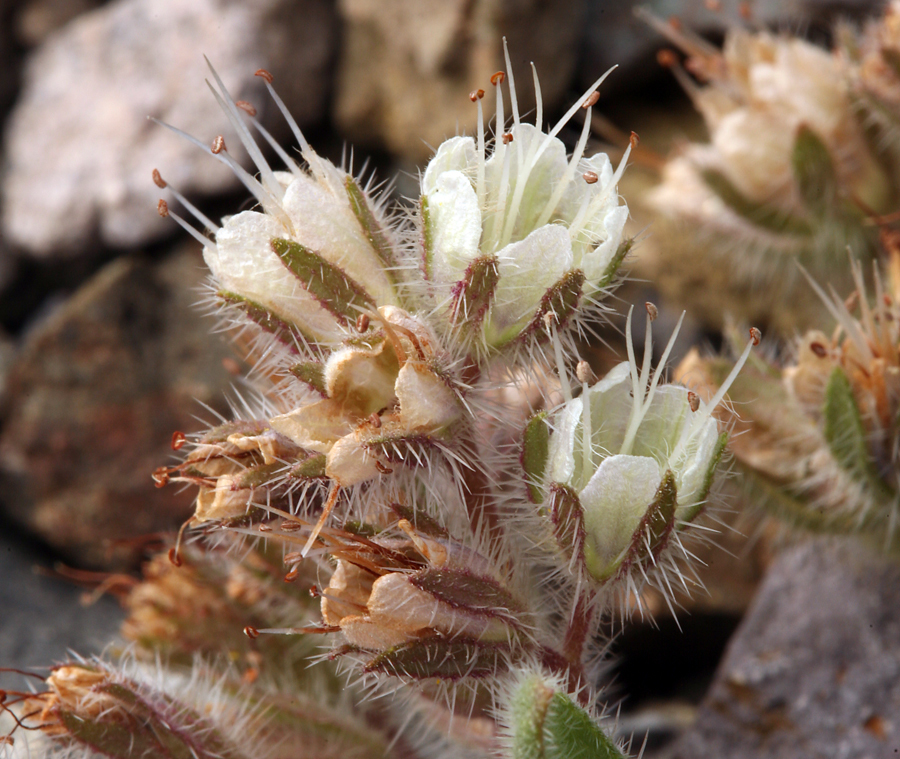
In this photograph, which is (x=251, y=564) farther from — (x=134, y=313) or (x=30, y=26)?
(x=30, y=26)

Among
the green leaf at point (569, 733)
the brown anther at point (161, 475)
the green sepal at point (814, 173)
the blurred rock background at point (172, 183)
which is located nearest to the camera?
the green leaf at point (569, 733)

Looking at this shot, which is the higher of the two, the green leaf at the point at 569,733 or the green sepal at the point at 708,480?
the green sepal at the point at 708,480

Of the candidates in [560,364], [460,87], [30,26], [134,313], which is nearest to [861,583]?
[560,364]

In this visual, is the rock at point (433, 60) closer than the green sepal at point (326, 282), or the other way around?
the green sepal at point (326, 282)

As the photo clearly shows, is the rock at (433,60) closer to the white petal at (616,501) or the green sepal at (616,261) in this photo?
the green sepal at (616,261)

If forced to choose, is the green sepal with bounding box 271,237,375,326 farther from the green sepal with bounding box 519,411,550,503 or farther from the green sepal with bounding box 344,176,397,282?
the green sepal with bounding box 519,411,550,503

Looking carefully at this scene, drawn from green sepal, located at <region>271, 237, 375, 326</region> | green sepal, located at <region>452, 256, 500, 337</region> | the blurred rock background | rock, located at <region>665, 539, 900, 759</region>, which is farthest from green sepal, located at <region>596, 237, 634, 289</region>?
the blurred rock background

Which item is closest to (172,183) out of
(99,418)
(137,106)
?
(137,106)

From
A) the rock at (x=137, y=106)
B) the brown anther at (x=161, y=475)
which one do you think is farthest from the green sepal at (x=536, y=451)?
the rock at (x=137, y=106)
